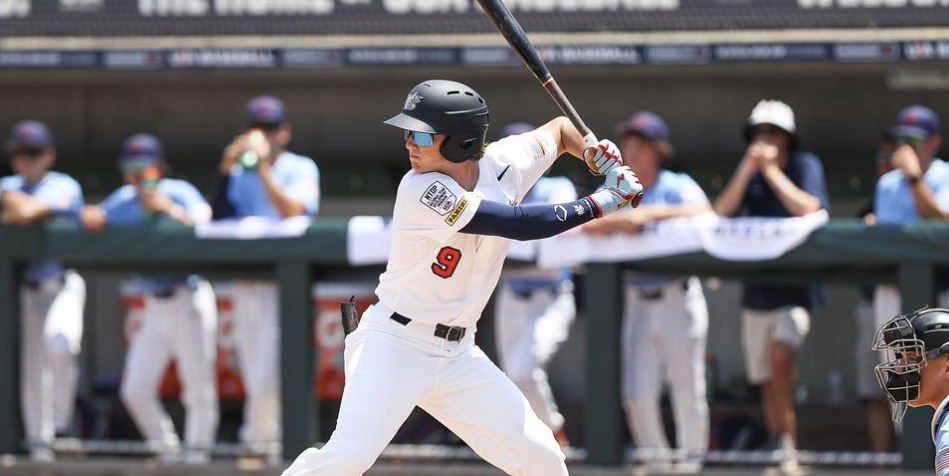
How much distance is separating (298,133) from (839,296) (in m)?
3.32

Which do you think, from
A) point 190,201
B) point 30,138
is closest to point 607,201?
point 190,201

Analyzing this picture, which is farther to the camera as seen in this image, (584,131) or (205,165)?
(205,165)

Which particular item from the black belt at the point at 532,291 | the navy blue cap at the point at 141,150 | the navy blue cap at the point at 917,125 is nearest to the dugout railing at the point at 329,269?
the black belt at the point at 532,291

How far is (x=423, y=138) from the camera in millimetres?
4910

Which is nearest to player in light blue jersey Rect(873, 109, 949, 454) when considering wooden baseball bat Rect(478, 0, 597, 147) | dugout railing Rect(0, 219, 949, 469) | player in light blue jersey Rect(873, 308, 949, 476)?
dugout railing Rect(0, 219, 949, 469)

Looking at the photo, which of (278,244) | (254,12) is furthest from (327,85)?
(278,244)

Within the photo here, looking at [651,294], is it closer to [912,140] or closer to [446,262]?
[912,140]

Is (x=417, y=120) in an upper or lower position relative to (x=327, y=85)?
lower

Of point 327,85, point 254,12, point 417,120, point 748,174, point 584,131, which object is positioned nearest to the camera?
point 417,120

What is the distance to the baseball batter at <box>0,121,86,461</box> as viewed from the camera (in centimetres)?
745

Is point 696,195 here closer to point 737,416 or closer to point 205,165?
point 737,416

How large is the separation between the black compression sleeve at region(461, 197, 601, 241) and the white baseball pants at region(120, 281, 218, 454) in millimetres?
2767

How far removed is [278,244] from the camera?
726 cm

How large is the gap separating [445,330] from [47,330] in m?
3.06
